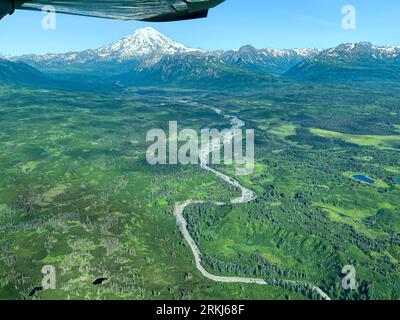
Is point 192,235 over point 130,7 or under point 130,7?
under

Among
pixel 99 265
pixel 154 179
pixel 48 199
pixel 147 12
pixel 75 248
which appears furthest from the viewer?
pixel 154 179

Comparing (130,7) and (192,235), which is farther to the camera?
(192,235)

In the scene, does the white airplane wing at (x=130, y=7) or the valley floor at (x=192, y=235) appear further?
the valley floor at (x=192, y=235)

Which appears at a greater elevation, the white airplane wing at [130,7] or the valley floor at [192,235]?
the white airplane wing at [130,7]

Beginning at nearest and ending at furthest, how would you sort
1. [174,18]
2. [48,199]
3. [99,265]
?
[174,18]
[99,265]
[48,199]

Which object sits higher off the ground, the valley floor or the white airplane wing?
the white airplane wing

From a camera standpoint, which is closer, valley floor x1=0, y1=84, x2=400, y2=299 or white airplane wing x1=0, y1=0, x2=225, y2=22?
white airplane wing x1=0, y1=0, x2=225, y2=22
